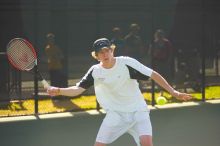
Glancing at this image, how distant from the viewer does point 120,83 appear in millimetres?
5859

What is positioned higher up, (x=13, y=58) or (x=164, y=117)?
(x=13, y=58)

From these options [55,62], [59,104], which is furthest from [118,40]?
[59,104]

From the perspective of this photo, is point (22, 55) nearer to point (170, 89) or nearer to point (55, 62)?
point (170, 89)

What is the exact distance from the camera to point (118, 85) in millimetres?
5863

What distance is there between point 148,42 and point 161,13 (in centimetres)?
69

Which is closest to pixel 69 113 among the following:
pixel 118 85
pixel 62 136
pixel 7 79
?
pixel 62 136

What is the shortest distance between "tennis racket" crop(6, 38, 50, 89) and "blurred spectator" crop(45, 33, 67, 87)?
3.04 m

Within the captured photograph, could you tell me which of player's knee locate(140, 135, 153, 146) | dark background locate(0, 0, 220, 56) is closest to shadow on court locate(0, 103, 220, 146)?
dark background locate(0, 0, 220, 56)

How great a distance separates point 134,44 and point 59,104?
5.37 feet

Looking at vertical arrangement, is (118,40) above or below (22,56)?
above

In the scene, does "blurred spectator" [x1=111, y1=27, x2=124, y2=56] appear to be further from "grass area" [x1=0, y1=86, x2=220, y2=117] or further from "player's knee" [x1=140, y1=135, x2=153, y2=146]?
"player's knee" [x1=140, y1=135, x2=153, y2=146]

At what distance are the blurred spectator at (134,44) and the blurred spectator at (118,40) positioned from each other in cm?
9

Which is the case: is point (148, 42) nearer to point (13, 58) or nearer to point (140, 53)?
point (140, 53)

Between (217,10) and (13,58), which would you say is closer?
(13,58)
